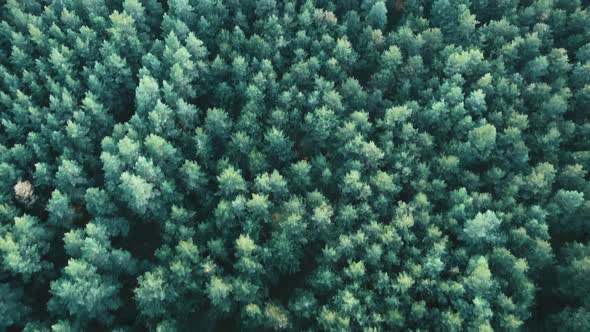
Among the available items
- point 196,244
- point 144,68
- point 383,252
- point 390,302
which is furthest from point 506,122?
point 144,68

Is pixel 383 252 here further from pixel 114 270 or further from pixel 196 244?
pixel 114 270

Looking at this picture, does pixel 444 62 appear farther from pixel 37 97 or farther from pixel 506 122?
pixel 37 97

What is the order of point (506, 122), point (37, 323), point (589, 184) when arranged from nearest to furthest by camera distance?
point (37, 323) < point (589, 184) < point (506, 122)

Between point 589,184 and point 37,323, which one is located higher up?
point 589,184

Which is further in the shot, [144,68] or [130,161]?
[144,68]

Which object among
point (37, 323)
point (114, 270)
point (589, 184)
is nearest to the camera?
point (37, 323)

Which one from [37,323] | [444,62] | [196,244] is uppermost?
[444,62]
